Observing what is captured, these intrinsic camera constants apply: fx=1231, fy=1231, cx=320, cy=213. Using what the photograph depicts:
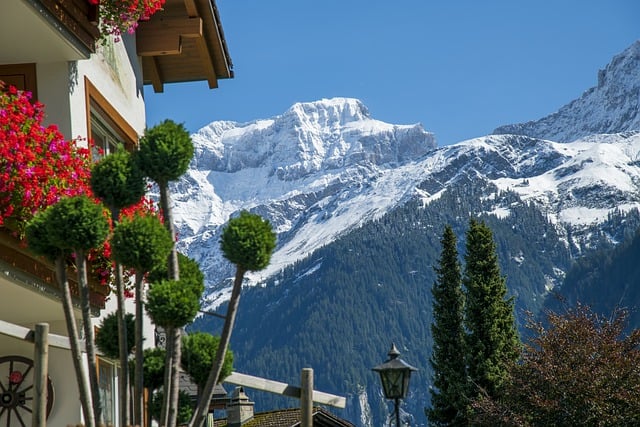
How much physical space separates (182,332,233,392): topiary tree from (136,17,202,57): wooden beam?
24.9 ft

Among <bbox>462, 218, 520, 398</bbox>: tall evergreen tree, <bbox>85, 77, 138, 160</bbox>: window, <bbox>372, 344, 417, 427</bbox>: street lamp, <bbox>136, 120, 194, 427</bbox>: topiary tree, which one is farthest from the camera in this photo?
<bbox>462, 218, 520, 398</bbox>: tall evergreen tree

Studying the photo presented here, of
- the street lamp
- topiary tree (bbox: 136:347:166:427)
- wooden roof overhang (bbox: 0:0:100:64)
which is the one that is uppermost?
wooden roof overhang (bbox: 0:0:100:64)

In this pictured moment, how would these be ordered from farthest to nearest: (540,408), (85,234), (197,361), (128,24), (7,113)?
(540,408)
(128,24)
(7,113)
(197,361)
(85,234)

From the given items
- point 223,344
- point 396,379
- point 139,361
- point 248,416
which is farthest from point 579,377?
point 139,361

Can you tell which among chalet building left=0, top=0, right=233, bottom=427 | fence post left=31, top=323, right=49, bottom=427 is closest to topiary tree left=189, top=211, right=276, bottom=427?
fence post left=31, top=323, right=49, bottom=427

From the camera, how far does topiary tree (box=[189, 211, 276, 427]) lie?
728cm

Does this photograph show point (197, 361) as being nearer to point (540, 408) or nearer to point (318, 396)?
point (318, 396)

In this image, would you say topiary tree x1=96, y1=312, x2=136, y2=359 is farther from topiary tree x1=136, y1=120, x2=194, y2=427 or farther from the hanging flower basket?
the hanging flower basket

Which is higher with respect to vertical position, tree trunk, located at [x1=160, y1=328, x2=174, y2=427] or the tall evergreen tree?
the tall evergreen tree

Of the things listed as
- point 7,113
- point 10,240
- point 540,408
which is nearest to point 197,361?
point 10,240

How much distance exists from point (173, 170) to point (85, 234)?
2.43 ft

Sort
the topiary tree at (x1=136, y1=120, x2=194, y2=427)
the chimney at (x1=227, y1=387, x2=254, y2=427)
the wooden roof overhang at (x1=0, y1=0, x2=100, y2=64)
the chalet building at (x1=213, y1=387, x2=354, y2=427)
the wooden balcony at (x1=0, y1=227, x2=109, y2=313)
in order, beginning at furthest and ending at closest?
the chimney at (x1=227, y1=387, x2=254, y2=427) < the chalet building at (x1=213, y1=387, x2=354, y2=427) < the wooden roof overhang at (x1=0, y1=0, x2=100, y2=64) < the wooden balcony at (x1=0, y1=227, x2=109, y2=313) < the topiary tree at (x1=136, y1=120, x2=194, y2=427)

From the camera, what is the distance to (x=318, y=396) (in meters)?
8.70

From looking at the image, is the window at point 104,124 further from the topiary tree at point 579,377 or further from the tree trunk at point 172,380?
the topiary tree at point 579,377
